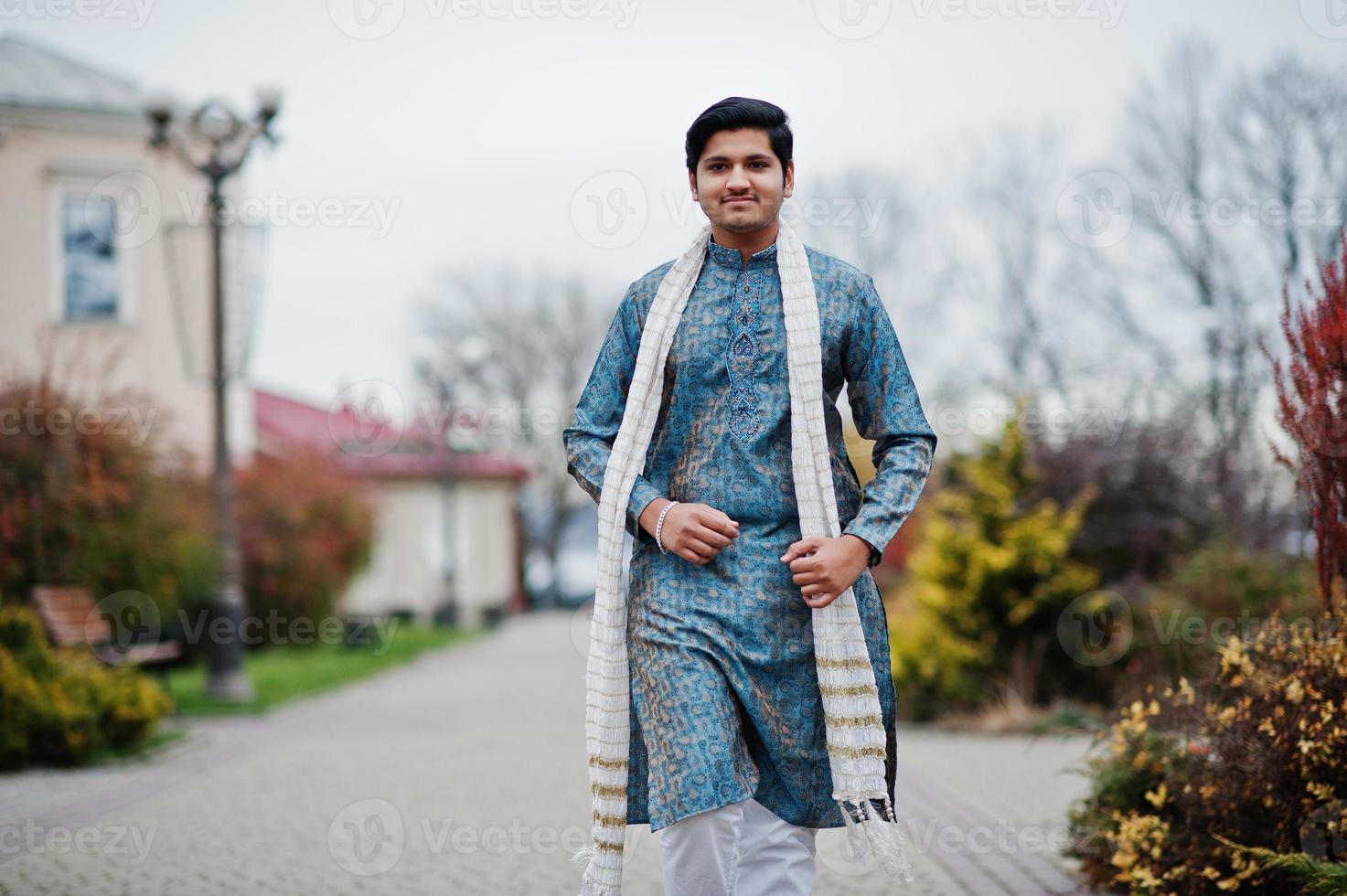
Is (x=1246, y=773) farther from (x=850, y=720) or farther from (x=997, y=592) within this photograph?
(x=997, y=592)

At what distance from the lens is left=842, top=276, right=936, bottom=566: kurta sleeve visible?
311 cm

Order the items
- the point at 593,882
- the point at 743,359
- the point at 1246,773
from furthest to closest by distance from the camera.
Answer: the point at 1246,773 < the point at 743,359 < the point at 593,882

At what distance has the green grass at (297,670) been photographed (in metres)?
12.4

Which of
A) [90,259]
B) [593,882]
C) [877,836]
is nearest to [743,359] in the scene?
[877,836]

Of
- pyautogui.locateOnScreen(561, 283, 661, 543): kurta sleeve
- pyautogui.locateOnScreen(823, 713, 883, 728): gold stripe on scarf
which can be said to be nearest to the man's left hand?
pyautogui.locateOnScreen(823, 713, 883, 728): gold stripe on scarf

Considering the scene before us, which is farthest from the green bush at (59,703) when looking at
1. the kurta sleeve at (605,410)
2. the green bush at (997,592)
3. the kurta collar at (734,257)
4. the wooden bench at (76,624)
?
the kurta collar at (734,257)

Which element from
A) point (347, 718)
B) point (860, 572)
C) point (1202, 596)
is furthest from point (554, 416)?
point (860, 572)

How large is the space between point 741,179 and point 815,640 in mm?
1046

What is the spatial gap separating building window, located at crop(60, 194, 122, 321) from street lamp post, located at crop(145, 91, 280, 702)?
945 centimetres

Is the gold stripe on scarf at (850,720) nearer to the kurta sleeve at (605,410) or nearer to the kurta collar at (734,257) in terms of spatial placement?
the kurta sleeve at (605,410)

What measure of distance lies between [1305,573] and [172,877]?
741 cm

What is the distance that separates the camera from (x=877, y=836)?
3.00m

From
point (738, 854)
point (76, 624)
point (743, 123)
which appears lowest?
point (76, 624)

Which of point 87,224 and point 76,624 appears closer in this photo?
point 76,624
